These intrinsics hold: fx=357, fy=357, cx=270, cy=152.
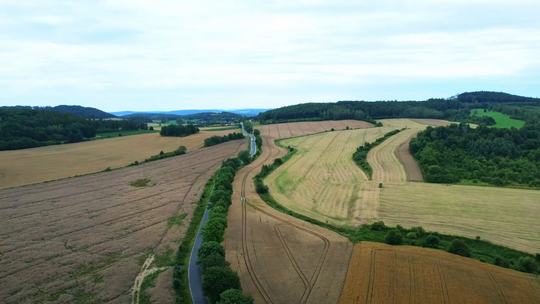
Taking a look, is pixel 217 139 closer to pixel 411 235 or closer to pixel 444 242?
pixel 411 235

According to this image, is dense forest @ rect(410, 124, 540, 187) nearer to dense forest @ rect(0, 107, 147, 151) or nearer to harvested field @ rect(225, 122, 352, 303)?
harvested field @ rect(225, 122, 352, 303)

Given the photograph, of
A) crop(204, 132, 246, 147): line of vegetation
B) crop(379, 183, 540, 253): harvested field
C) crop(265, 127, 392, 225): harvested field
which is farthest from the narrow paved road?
crop(204, 132, 246, 147): line of vegetation

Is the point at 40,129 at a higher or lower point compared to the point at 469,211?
higher

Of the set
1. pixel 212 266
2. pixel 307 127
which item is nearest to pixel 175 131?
pixel 307 127

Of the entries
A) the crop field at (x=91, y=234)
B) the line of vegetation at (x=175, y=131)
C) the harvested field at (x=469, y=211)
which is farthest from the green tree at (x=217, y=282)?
the line of vegetation at (x=175, y=131)

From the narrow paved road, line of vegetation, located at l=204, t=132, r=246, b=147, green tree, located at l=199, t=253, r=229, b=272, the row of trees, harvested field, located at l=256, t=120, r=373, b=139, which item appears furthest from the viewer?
harvested field, located at l=256, t=120, r=373, b=139

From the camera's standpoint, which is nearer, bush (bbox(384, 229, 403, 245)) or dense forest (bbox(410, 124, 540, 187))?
bush (bbox(384, 229, 403, 245))
